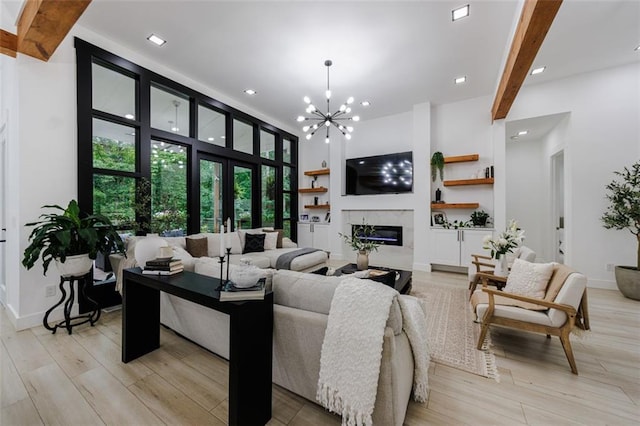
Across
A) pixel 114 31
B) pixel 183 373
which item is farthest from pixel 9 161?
pixel 183 373

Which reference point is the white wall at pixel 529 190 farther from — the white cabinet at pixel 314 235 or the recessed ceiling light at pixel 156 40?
the recessed ceiling light at pixel 156 40

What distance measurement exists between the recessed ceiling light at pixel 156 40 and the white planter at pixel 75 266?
2788 millimetres

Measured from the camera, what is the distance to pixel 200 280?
1858mm

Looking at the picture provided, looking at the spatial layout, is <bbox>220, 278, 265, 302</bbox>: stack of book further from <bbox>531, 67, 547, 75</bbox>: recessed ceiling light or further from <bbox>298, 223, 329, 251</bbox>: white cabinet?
<bbox>531, 67, 547, 75</bbox>: recessed ceiling light

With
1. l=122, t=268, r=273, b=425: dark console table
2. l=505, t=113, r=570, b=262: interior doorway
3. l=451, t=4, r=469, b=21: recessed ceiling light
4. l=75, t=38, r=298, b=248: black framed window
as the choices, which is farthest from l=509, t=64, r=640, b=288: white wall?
l=75, t=38, r=298, b=248: black framed window

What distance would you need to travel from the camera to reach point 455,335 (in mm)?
2529

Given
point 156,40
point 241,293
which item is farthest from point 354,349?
point 156,40

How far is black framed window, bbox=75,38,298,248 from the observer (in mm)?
3195

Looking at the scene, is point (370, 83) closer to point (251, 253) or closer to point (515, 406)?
point (251, 253)

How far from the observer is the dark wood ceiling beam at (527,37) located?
2135mm

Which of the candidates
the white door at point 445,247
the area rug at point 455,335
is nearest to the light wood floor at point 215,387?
the area rug at point 455,335

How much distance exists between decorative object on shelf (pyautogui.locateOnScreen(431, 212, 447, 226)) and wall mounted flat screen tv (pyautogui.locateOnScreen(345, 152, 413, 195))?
2.48 ft

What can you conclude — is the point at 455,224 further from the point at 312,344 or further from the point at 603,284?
the point at 312,344

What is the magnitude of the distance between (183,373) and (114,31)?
400 cm
